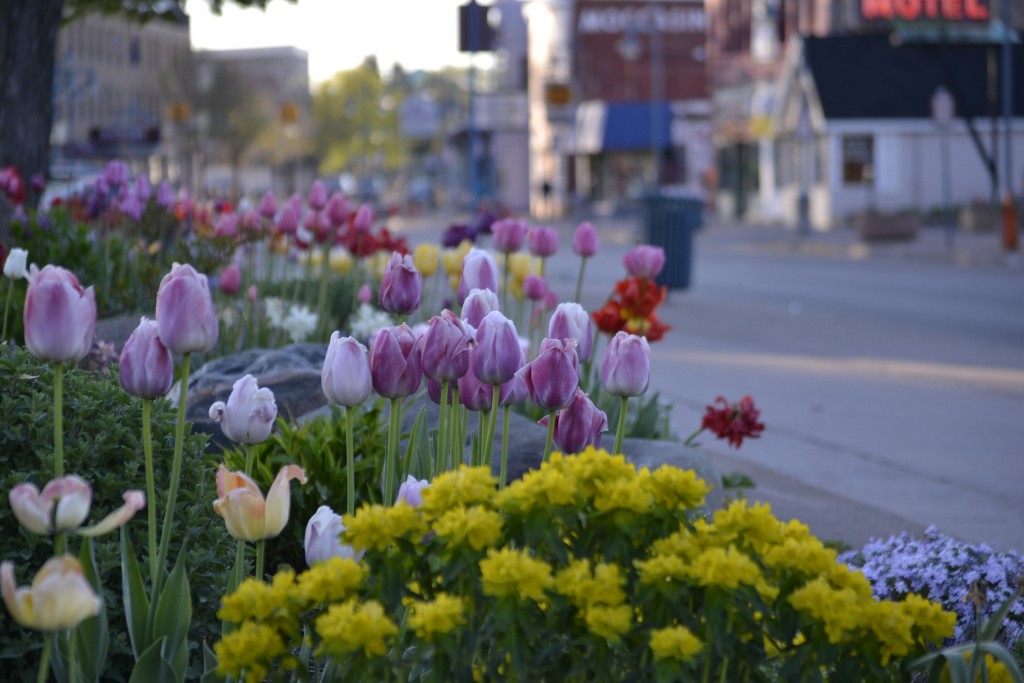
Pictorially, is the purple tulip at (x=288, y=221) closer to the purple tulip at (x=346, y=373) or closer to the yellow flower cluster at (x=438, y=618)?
the purple tulip at (x=346, y=373)

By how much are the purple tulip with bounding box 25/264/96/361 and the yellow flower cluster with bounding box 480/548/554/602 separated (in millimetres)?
857

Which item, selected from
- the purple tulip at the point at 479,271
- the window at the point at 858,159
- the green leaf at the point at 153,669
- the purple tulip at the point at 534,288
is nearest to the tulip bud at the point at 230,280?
the purple tulip at the point at 534,288

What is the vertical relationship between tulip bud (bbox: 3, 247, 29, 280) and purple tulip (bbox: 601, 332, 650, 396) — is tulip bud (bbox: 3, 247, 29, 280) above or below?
above

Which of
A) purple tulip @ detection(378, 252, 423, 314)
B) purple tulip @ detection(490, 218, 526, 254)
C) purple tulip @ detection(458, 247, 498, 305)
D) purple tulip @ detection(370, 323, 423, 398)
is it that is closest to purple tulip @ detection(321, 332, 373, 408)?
purple tulip @ detection(370, 323, 423, 398)

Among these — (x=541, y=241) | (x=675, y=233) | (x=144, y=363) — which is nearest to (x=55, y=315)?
(x=144, y=363)

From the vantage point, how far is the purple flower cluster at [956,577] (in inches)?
146

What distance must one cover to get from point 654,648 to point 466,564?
0.32m

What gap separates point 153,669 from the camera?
2611 millimetres

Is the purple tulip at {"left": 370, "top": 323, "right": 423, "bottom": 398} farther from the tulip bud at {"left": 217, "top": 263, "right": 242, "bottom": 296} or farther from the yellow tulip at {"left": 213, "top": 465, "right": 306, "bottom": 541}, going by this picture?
the tulip bud at {"left": 217, "top": 263, "right": 242, "bottom": 296}

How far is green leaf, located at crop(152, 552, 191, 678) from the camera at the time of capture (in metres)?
2.70

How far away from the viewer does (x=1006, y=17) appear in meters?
29.2

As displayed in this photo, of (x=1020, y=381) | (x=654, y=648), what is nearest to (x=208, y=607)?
(x=654, y=648)

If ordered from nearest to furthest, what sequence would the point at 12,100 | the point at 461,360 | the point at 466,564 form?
the point at 466,564 < the point at 461,360 < the point at 12,100

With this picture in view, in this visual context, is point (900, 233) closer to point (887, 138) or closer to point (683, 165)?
point (887, 138)
